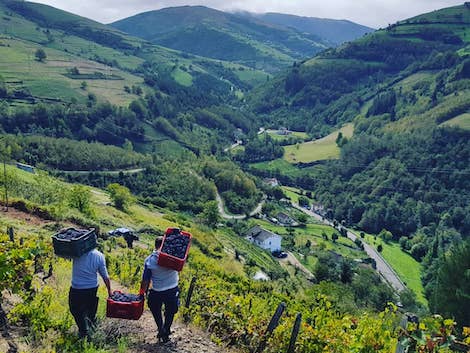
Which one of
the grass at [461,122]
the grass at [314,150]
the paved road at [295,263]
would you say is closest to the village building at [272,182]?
the grass at [314,150]

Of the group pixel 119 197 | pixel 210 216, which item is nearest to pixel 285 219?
pixel 210 216

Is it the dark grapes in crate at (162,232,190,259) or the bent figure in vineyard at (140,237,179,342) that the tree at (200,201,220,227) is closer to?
the bent figure in vineyard at (140,237,179,342)

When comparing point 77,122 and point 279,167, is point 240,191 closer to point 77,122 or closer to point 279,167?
point 279,167

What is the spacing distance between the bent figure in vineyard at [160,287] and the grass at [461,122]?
13080 centimetres

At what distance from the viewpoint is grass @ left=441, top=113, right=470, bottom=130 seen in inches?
4813

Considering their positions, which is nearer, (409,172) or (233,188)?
(233,188)

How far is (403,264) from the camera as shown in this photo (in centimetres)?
8794

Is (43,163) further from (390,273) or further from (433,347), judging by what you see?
(433,347)

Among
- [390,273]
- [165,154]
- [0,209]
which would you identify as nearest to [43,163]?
[165,154]

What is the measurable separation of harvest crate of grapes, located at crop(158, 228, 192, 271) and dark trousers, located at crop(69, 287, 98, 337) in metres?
1.49

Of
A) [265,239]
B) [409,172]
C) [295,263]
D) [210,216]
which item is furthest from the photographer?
[409,172]

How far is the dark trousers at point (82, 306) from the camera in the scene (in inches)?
325

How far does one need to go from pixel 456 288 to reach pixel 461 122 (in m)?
112

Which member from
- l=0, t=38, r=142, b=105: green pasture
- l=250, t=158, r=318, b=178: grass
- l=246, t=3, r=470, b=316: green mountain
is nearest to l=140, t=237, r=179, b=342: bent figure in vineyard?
l=246, t=3, r=470, b=316: green mountain
